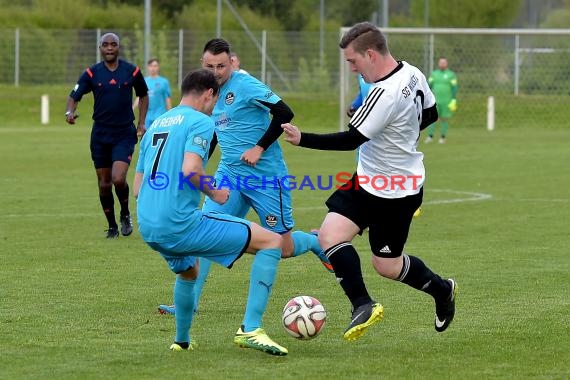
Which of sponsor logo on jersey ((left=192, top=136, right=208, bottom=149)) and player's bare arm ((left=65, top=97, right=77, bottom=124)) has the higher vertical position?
sponsor logo on jersey ((left=192, top=136, right=208, bottom=149))

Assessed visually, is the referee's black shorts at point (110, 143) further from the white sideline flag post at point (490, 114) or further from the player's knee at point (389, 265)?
the white sideline flag post at point (490, 114)

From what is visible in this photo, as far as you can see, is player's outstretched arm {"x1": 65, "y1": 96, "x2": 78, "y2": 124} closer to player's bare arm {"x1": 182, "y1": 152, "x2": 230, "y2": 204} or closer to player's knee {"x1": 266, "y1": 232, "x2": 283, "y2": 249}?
player's knee {"x1": 266, "y1": 232, "x2": 283, "y2": 249}

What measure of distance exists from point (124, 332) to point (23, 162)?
1735 centimetres

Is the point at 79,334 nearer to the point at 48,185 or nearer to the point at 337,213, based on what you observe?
the point at 337,213

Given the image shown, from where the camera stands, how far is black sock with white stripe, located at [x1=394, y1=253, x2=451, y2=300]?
7.38m

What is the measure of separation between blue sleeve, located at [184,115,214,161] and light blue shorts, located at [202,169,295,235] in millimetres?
1870

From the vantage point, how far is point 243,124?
8.62 m

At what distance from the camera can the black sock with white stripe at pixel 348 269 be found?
7.11 meters

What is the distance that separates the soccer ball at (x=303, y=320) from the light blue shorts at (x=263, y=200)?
1.57 metres

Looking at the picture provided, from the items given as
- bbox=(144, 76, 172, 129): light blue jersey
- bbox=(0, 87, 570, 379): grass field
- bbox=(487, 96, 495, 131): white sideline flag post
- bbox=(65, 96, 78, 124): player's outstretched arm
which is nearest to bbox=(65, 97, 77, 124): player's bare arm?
bbox=(65, 96, 78, 124): player's outstretched arm

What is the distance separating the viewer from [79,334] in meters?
7.36

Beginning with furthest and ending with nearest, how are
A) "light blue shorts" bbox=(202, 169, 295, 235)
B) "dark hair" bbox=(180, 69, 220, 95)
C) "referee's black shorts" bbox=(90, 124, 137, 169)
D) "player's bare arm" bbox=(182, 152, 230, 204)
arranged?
1. "referee's black shorts" bbox=(90, 124, 137, 169)
2. "light blue shorts" bbox=(202, 169, 295, 235)
3. "dark hair" bbox=(180, 69, 220, 95)
4. "player's bare arm" bbox=(182, 152, 230, 204)

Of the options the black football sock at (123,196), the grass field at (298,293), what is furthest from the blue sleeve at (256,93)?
the black football sock at (123,196)

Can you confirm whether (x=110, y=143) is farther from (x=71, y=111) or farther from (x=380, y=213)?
(x=380, y=213)
